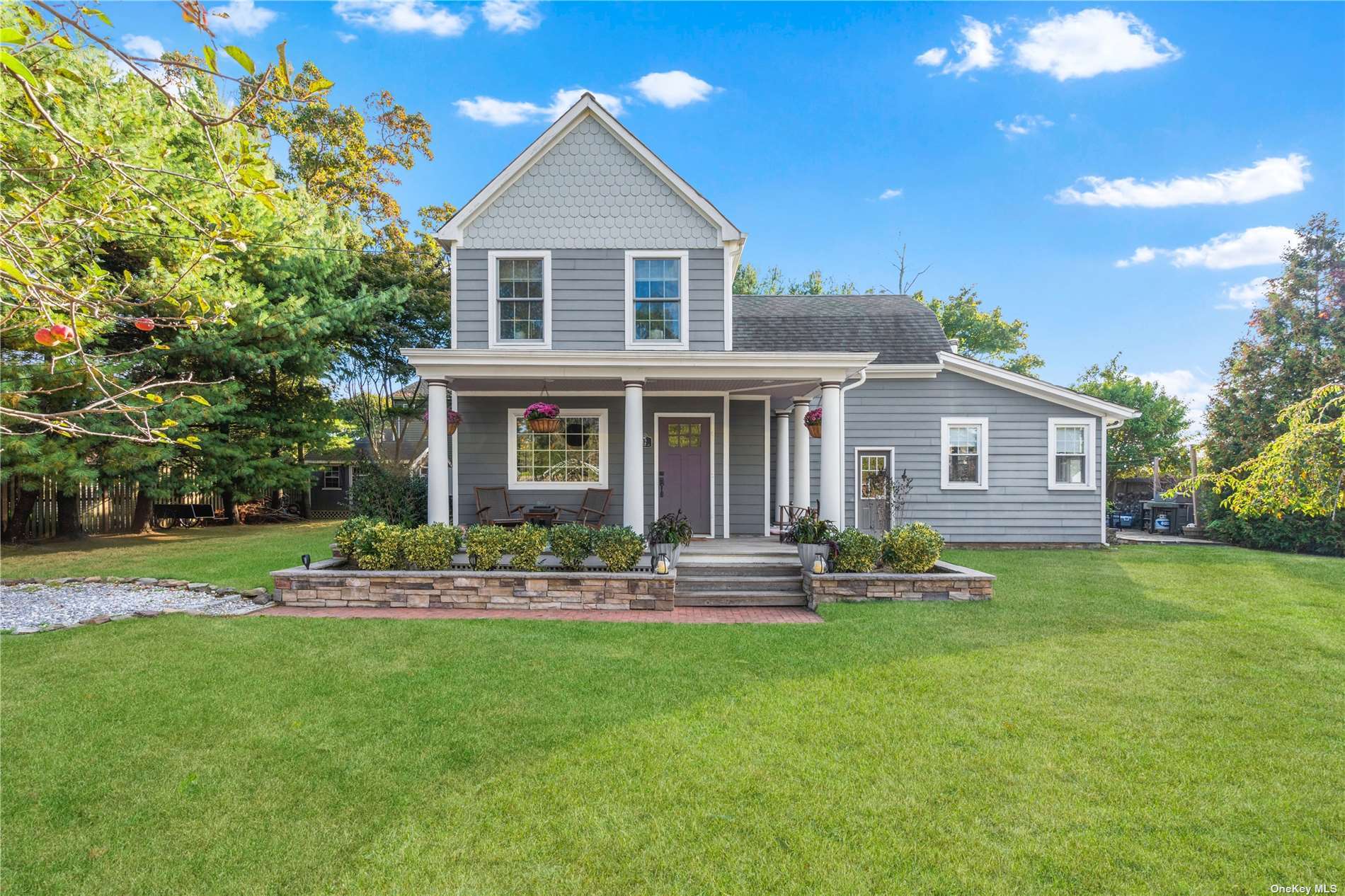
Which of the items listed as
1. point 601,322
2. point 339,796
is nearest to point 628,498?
point 601,322

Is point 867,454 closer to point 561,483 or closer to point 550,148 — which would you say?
point 561,483

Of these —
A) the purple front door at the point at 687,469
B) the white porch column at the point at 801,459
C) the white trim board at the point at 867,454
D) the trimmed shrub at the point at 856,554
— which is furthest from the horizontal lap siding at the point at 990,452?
the trimmed shrub at the point at 856,554

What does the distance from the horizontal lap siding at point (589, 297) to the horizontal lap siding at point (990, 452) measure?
4.30 m

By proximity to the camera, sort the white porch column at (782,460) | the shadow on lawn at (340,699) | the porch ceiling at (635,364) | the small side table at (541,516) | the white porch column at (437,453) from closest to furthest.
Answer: the shadow on lawn at (340,699) < the porch ceiling at (635,364) < the white porch column at (437,453) < the small side table at (541,516) < the white porch column at (782,460)

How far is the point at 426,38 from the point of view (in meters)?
13.2

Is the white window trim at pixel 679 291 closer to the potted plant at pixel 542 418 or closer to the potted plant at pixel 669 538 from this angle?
the potted plant at pixel 542 418

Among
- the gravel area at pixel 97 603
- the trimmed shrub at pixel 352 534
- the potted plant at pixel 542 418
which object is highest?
the potted plant at pixel 542 418

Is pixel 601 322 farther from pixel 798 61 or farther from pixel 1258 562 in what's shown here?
pixel 1258 562

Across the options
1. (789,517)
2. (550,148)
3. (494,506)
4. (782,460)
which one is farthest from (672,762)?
(550,148)

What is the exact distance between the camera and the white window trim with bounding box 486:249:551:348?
1073 centimetres

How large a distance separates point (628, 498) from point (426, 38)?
11.4 meters

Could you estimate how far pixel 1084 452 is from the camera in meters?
13.3

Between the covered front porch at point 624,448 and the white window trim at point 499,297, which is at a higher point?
the white window trim at point 499,297

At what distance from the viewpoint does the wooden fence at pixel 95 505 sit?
45.5 ft
